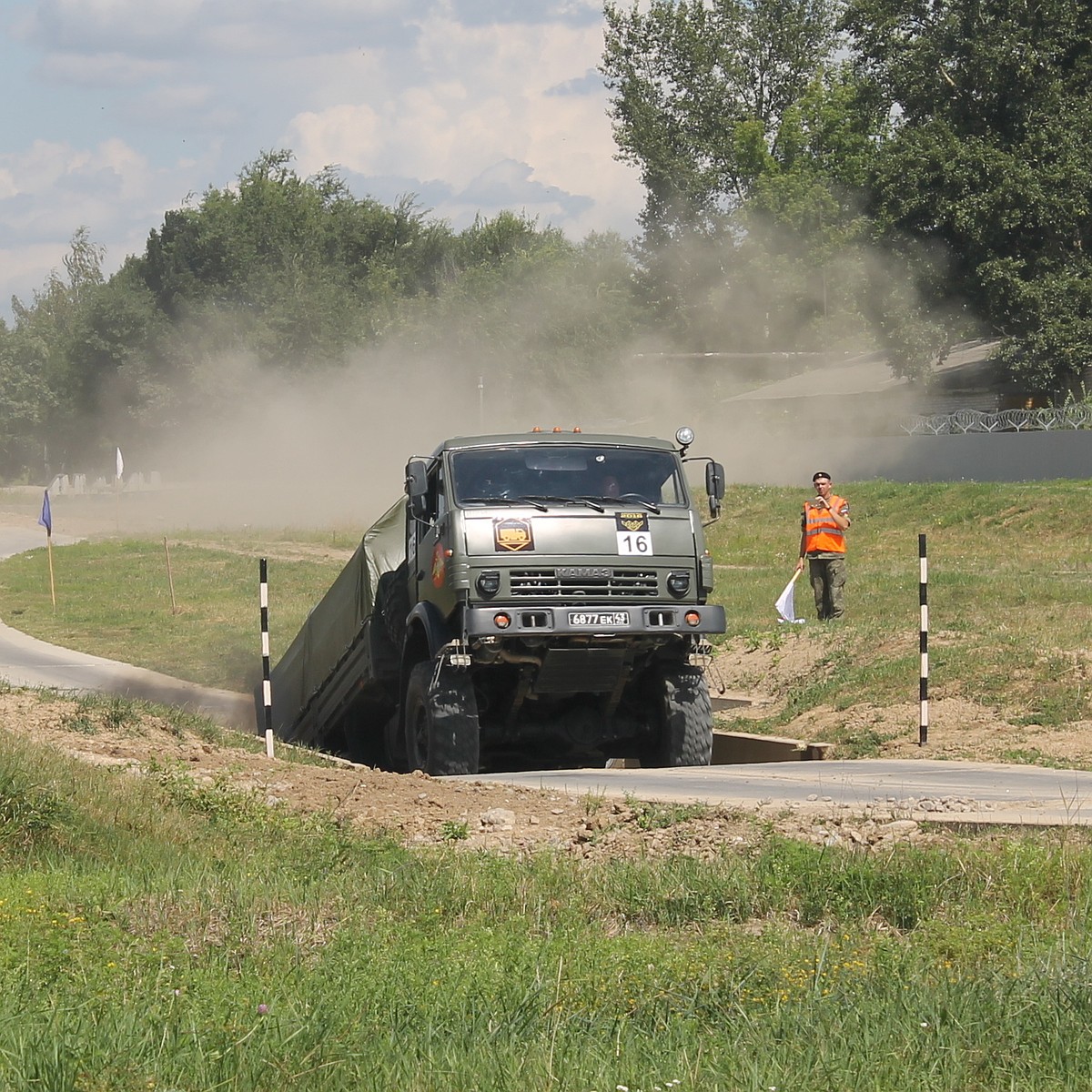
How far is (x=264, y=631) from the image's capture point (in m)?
13.6

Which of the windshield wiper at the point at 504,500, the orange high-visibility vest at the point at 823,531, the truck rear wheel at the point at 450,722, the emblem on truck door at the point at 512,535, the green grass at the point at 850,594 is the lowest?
the green grass at the point at 850,594

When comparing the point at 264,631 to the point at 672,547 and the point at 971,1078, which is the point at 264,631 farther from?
the point at 971,1078

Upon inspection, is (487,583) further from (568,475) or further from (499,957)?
(499,957)

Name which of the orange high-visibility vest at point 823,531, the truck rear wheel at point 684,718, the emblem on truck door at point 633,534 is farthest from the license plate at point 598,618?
the orange high-visibility vest at point 823,531

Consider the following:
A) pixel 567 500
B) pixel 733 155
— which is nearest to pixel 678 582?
pixel 567 500

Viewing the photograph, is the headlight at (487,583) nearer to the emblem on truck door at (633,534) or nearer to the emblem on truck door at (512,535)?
the emblem on truck door at (512,535)

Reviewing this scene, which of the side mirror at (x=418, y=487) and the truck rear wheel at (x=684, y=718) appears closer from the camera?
the truck rear wheel at (x=684, y=718)

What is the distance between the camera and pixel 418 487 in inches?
514

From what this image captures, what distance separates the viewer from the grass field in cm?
461

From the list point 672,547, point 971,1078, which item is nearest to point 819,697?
point 672,547

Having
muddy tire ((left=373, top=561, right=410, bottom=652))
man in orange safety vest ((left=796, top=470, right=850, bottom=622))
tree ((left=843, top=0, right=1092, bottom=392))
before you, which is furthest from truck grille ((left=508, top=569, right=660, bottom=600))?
tree ((left=843, top=0, right=1092, bottom=392))

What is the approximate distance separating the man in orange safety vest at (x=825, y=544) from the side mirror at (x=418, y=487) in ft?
23.0

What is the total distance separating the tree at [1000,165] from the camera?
145 feet

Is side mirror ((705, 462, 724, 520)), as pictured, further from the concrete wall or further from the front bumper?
the concrete wall
